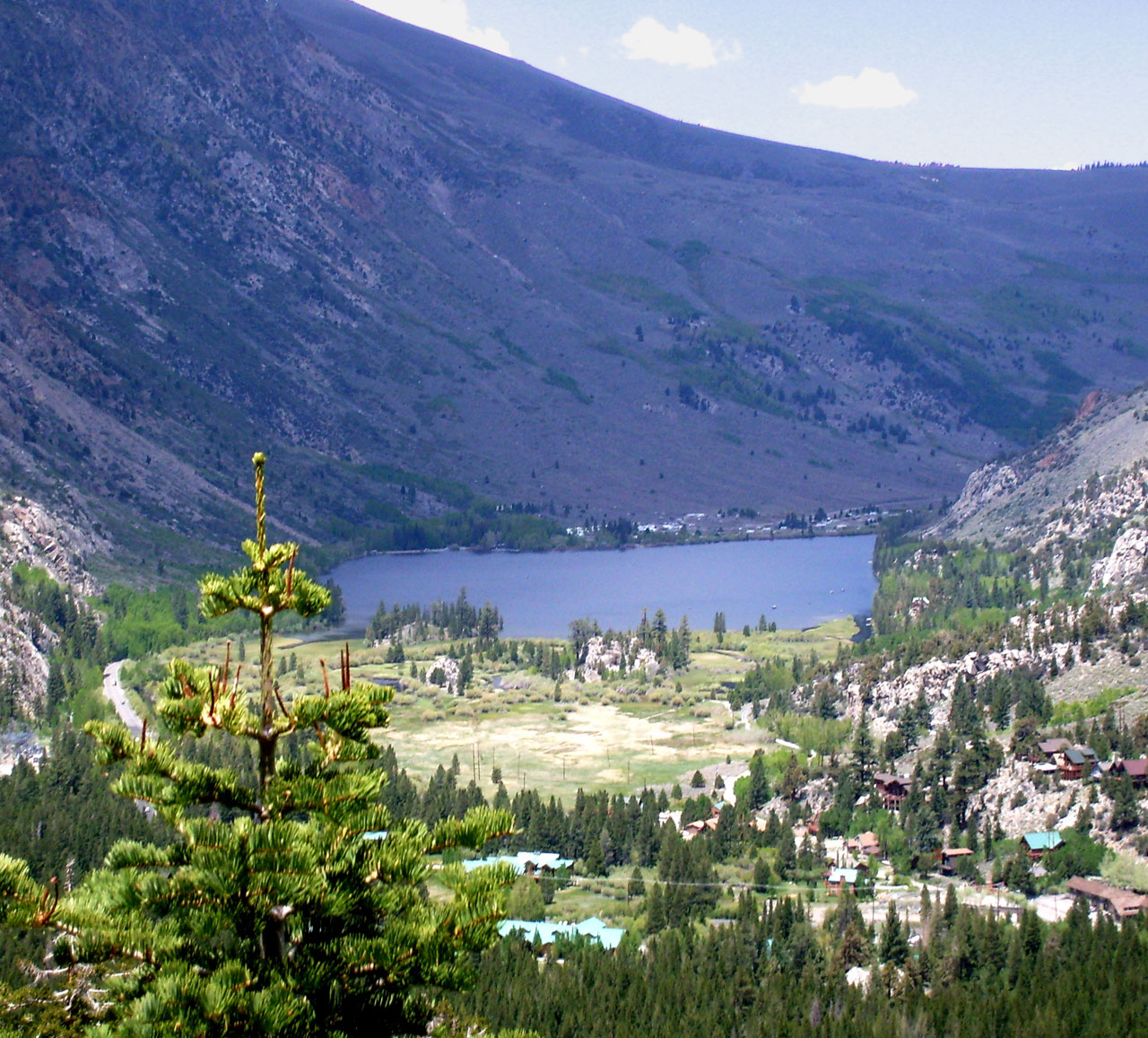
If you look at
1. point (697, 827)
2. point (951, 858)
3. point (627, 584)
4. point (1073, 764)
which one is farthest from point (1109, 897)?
point (627, 584)

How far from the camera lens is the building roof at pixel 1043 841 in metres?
58.4

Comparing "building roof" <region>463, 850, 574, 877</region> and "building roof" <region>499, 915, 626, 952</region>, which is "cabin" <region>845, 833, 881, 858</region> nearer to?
"building roof" <region>463, 850, 574, 877</region>

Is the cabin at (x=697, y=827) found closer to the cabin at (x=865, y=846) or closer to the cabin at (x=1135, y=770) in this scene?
the cabin at (x=865, y=846)

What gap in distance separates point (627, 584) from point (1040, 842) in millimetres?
107058

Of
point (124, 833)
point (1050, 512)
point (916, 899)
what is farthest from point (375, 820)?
point (1050, 512)

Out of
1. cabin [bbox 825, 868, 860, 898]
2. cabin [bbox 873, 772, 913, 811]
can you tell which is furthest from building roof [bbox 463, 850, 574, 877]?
cabin [bbox 873, 772, 913, 811]

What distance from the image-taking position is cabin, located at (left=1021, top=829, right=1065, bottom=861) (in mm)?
58312

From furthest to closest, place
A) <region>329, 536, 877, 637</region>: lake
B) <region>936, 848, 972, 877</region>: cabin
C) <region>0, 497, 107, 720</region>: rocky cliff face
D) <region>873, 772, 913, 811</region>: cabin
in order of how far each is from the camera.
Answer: <region>329, 536, 877, 637</region>: lake → <region>0, 497, 107, 720</region>: rocky cliff face → <region>873, 772, 913, 811</region>: cabin → <region>936, 848, 972, 877</region>: cabin

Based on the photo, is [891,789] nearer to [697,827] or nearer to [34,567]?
[697,827]

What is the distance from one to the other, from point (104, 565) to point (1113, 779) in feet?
364

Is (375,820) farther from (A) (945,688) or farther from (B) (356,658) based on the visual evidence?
(B) (356,658)

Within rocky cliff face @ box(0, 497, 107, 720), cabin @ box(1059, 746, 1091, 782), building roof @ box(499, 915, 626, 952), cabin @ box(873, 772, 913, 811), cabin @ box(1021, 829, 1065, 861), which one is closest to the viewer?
building roof @ box(499, 915, 626, 952)

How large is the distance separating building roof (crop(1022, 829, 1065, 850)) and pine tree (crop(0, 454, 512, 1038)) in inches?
1942

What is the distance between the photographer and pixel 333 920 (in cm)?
1370
